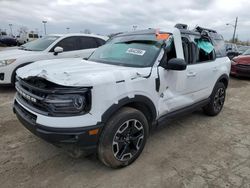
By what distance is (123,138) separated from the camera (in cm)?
282

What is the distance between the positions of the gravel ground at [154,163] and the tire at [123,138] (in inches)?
6.7

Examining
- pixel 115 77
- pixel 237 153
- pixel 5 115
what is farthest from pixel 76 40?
pixel 237 153

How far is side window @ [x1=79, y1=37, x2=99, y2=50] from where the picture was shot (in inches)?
299

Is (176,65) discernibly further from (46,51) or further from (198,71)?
(46,51)

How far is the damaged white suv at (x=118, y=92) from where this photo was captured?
2365mm

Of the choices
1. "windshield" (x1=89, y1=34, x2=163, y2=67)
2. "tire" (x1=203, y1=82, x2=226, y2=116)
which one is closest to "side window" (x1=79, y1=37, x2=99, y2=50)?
"windshield" (x1=89, y1=34, x2=163, y2=67)

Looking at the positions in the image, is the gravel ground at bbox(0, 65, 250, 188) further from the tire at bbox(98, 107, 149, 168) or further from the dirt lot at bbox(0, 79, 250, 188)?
the tire at bbox(98, 107, 149, 168)

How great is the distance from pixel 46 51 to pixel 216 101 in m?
5.01

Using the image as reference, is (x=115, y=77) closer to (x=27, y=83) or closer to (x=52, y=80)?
(x=52, y=80)

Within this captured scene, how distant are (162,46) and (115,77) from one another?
44.9 inches

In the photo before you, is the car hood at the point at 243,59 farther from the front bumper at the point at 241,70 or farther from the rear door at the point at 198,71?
the rear door at the point at 198,71

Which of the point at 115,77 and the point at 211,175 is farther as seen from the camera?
the point at 211,175

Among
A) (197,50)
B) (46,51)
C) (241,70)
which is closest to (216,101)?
(197,50)

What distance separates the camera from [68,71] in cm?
260
